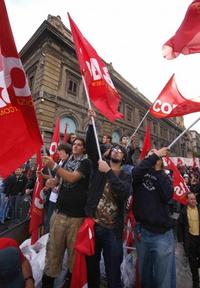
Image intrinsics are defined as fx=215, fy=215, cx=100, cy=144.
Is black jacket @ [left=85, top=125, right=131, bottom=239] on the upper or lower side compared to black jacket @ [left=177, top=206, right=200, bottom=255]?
upper

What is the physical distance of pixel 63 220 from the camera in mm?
2451

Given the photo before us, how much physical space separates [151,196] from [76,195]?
86cm

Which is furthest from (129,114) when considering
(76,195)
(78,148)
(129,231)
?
(76,195)

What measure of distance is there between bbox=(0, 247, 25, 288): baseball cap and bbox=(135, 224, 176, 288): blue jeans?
4.34ft

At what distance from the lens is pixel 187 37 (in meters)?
2.59

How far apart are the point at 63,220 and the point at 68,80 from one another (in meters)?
13.8

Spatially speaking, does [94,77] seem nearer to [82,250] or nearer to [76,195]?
[76,195]

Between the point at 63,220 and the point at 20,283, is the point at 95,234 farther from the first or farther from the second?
the point at 20,283

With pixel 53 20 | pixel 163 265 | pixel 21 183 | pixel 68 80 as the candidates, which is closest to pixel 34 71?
pixel 68 80

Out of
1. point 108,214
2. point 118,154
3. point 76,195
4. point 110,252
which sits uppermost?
point 118,154

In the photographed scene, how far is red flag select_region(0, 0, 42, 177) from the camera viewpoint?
1.98 meters

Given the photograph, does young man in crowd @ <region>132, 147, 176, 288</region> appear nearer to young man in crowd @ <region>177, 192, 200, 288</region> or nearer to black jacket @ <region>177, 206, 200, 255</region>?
young man in crowd @ <region>177, 192, 200, 288</region>

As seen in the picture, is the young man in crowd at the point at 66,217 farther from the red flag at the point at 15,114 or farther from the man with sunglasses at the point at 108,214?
the red flag at the point at 15,114

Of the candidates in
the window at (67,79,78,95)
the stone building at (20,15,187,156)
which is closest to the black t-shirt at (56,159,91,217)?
the stone building at (20,15,187,156)
